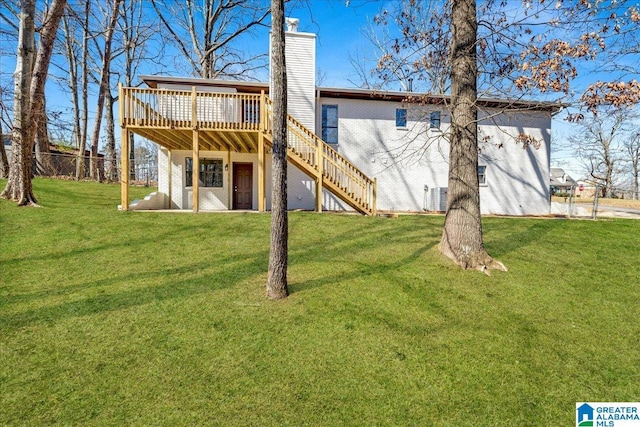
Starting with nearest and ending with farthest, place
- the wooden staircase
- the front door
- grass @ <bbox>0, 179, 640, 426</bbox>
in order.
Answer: grass @ <bbox>0, 179, 640, 426</bbox> < the wooden staircase < the front door

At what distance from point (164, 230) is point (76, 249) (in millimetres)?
1817

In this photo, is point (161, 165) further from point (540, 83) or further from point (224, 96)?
point (540, 83)

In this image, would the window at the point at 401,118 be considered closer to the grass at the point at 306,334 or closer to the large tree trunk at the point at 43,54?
the grass at the point at 306,334

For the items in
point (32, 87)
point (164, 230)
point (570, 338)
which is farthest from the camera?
point (32, 87)

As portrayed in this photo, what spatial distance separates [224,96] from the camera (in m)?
10.6

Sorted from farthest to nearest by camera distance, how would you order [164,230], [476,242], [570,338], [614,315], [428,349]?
[164,230]
[476,242]
[614,315]
[570,338]
[428,349]

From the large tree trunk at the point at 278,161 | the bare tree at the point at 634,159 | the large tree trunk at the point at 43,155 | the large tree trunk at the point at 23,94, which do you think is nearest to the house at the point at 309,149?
the large tree trunk at the point at 23,94

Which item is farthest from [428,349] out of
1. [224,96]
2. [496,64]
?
[224,96]

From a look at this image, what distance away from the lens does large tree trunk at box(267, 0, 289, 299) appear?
4539 millimetres

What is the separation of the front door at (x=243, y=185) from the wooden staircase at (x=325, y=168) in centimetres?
298

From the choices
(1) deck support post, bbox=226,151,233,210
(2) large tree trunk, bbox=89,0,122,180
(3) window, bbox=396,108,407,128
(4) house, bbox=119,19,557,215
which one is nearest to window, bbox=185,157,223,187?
(4) house, bbox=119,19,557,215

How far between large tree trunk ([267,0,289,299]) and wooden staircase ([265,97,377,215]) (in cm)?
582

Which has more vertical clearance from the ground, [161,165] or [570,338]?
[161,165]

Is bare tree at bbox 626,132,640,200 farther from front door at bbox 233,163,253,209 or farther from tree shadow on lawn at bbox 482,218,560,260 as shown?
front door at bbox 233,163,253,209
